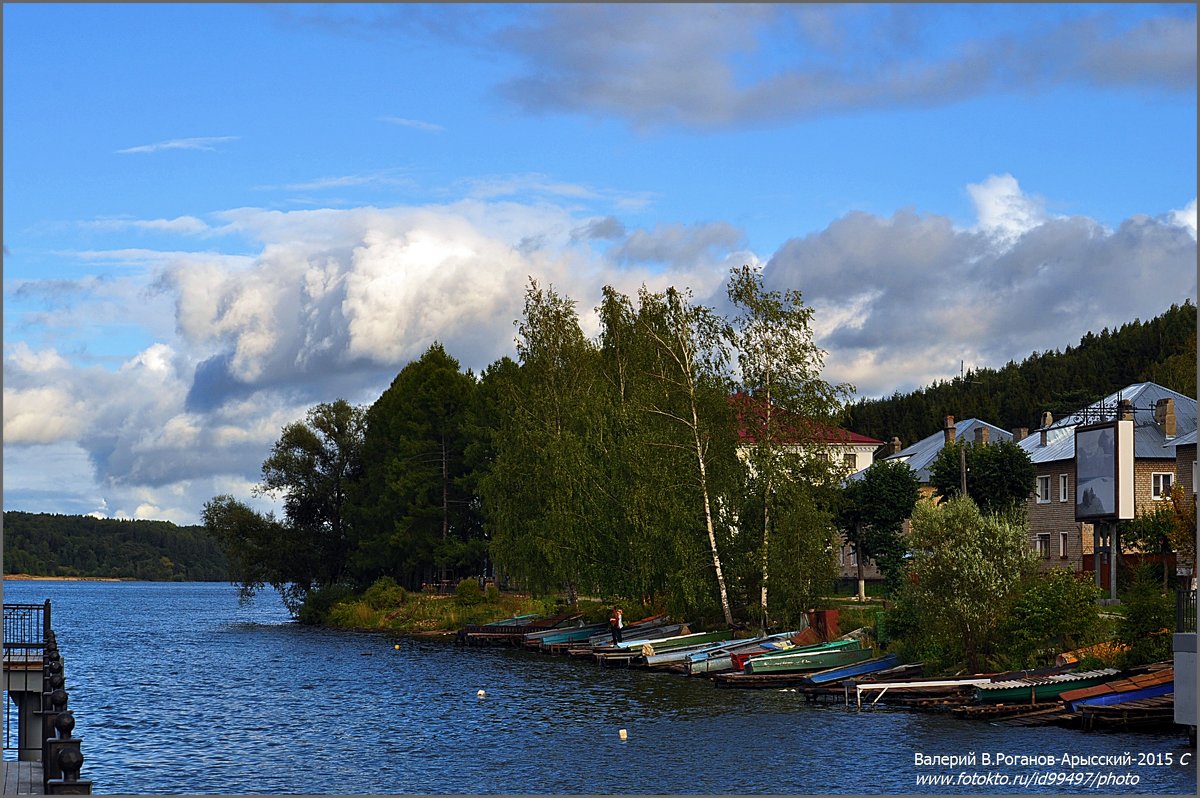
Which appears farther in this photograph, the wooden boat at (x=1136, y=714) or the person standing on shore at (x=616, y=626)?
the person standing on shore at (x=616, y=626)

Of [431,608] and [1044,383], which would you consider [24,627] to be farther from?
[1044,383]

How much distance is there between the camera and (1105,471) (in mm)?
62844

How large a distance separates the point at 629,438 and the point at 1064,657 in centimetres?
2509

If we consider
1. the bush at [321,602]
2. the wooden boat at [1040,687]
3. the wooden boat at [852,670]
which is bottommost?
the bush at [321,602]

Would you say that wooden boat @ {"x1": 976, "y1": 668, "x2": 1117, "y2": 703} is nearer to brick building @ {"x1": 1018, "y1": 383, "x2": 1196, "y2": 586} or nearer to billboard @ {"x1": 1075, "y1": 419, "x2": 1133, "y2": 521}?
billboard @ {"x1": 1075, "y1": 419, "x2": 1133, "y2": 521}

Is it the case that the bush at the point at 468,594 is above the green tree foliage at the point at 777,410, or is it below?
below

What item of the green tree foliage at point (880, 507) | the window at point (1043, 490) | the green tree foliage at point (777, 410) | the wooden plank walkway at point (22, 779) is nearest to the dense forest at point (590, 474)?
the green tree foliage at point (777, 410)

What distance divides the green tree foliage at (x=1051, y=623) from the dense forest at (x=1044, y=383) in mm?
102346

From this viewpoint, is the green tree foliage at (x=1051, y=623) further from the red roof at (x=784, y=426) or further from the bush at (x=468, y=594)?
the bush at (x=468, y=594)

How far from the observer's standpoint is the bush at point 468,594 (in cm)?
8488

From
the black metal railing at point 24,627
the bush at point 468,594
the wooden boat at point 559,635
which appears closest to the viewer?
the black metal railing at point 24,627

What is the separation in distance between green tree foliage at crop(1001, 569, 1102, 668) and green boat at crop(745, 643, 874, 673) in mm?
6741

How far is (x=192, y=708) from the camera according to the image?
45.2m

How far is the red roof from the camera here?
54094mm
